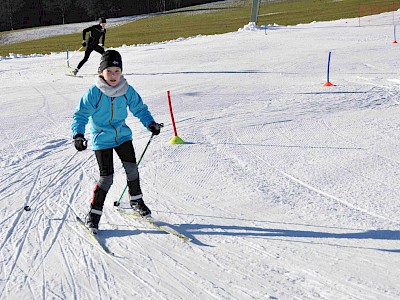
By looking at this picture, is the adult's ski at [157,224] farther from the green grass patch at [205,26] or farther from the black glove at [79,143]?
the green grass patch at [205,26]

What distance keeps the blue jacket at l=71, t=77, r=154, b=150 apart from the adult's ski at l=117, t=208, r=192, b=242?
Answer: 2.73 feet

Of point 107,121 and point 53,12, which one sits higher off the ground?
point 53,12

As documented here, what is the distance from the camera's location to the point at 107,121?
15.5 ft

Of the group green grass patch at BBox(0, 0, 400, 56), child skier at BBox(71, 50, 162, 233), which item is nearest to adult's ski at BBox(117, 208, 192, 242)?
child skier at BBox(71, 50, 162, 233)

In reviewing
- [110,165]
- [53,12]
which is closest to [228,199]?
[110,165]

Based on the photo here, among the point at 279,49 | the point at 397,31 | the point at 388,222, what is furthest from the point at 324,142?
the point at 397,31

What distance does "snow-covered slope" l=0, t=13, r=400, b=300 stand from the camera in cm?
400

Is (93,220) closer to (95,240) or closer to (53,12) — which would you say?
(95,240)

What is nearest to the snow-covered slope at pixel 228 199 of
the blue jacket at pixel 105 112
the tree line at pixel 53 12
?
the blue jacket at pixel 105 112

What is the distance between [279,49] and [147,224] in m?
14.8

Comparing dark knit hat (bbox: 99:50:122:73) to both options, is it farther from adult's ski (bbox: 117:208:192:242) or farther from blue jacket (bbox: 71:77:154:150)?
adult's ski (bbox: 117:208:192:242)

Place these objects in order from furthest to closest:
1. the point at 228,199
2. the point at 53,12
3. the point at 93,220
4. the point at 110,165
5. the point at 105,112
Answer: the point at 53,12 < the point at 228,199 < the point at 93,220 < the point at 110,165 < the point at 105,112

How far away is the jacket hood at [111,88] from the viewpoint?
4.57m

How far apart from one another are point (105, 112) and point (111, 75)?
0.34 m
